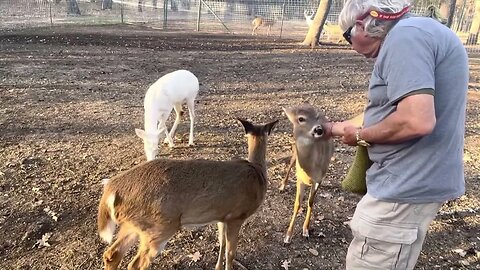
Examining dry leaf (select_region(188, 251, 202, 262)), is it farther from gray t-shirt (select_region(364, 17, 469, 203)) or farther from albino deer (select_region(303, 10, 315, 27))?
albino deer (select_region(303, 10, 315, 27))

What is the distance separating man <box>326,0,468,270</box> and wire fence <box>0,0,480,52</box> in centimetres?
1747

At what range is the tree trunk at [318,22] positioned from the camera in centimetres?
1521

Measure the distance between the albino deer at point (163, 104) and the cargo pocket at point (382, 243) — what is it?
298 cm

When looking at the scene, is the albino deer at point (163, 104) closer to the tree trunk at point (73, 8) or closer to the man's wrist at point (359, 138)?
the man's wrist at point (359, 138)

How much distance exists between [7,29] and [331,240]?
48.4ft

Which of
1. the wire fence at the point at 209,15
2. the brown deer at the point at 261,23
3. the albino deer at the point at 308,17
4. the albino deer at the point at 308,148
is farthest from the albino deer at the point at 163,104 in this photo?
the albino deer at the point at 308,17

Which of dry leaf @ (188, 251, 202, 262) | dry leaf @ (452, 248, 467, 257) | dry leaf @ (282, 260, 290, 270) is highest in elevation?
dry leaf @ (452, 248, 467, 257)

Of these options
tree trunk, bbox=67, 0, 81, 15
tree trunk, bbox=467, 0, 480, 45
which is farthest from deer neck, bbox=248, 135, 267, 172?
tree trunk, bbox=67, 0, 81, 15

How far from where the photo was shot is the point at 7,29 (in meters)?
14.8

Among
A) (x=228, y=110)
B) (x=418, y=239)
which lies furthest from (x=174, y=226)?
(x=228, y=110)

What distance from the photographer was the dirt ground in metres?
3.64

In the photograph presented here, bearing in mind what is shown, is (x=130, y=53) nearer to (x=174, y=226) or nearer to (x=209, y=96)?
(x=209, y=96)

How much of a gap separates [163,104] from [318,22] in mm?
11517

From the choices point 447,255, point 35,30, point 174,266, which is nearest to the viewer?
point 174,266
